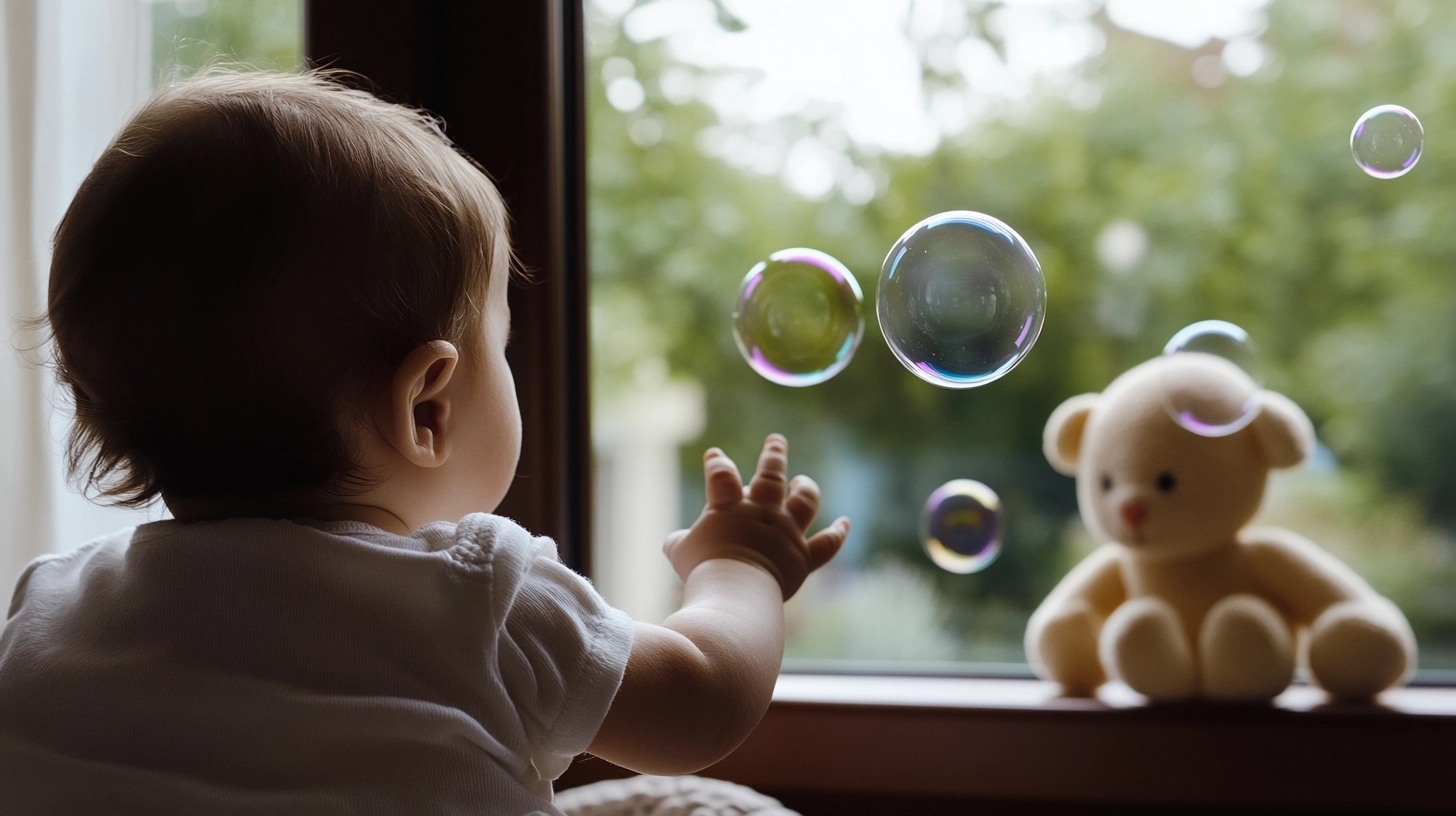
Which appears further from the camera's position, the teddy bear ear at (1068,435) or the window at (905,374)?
the teddy bear ear at (1068,435)

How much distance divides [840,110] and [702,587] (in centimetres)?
82

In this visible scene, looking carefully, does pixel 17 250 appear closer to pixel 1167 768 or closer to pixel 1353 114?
pixel 1167 768

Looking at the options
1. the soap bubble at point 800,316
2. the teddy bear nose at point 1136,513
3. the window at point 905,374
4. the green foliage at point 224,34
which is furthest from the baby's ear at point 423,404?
the teddy bear nose at point 1136,513

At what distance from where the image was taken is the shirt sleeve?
30.5 inches

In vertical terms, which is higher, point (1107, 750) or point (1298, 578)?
point (1298, 578)

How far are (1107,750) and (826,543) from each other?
1.58 feet

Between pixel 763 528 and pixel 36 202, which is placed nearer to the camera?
pixel 763 528

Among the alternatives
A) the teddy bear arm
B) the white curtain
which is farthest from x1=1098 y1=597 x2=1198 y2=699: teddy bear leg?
the white curtain

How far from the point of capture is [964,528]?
1.37 m

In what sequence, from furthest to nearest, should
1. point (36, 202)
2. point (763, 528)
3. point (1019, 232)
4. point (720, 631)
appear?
point (1019, 232)
point (36, 202)
point (763, 528)
point (720, 631)

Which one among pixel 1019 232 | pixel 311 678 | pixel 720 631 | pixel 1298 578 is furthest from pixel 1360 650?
pixel 311 678

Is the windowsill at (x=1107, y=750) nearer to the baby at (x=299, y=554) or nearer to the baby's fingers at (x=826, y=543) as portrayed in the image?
the baby's fingers at (x=826, y=543)

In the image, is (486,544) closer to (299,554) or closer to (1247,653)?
(299,554)

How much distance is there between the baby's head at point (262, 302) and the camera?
79cm
